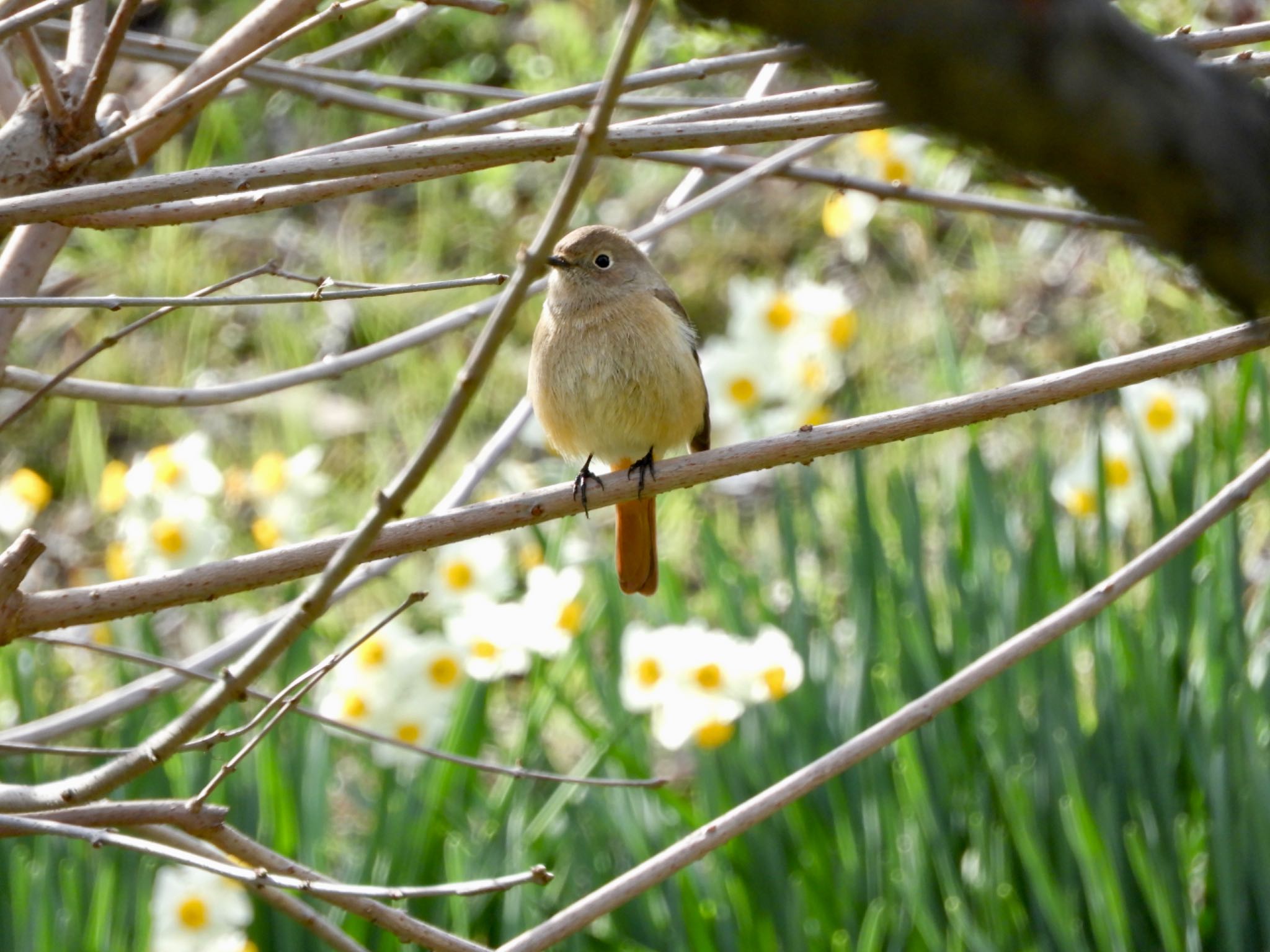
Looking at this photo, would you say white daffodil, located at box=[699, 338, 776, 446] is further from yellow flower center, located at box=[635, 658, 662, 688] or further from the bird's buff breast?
yellow flower center, located at box=[635, 658, 662, 688]

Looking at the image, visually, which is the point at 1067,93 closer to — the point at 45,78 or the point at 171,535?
the point at 45,78

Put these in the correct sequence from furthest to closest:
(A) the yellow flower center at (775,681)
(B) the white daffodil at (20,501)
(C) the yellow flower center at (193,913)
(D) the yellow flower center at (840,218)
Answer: (D) the yellow flower center at (840,218) < (B) the white daffodil at (20,501) < (A) the yellow flower center at (775,681) < (C) the yellow flower center at (193,913)

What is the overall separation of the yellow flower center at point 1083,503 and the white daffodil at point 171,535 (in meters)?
2.18

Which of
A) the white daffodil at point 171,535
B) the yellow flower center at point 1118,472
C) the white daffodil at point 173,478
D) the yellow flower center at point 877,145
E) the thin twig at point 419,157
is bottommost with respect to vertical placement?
the yellow flower center at point 1118,472

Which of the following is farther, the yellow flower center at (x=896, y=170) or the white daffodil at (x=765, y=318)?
the white daffodil at (x=765, y=318)

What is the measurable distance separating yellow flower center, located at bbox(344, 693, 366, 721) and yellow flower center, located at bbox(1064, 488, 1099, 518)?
5.90 feet

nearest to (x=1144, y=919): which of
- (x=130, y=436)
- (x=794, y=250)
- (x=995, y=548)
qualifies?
(x=995, y=548)

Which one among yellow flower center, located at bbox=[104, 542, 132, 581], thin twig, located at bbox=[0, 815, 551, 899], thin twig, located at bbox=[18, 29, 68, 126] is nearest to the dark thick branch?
thin twig, located at bbox=[0, 815, 551, 899]

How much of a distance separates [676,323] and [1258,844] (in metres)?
1.61

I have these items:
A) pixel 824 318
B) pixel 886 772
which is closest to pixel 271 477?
pixel 824 318

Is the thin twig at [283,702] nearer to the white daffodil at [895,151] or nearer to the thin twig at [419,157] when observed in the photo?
the thin twig at [419,157]

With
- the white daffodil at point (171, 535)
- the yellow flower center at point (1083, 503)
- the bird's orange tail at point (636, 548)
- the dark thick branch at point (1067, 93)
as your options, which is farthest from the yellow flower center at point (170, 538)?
the dark thick branch at point (1067, 93)

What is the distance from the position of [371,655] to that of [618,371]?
0.88 m

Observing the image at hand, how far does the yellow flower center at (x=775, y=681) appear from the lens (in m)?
3.01
